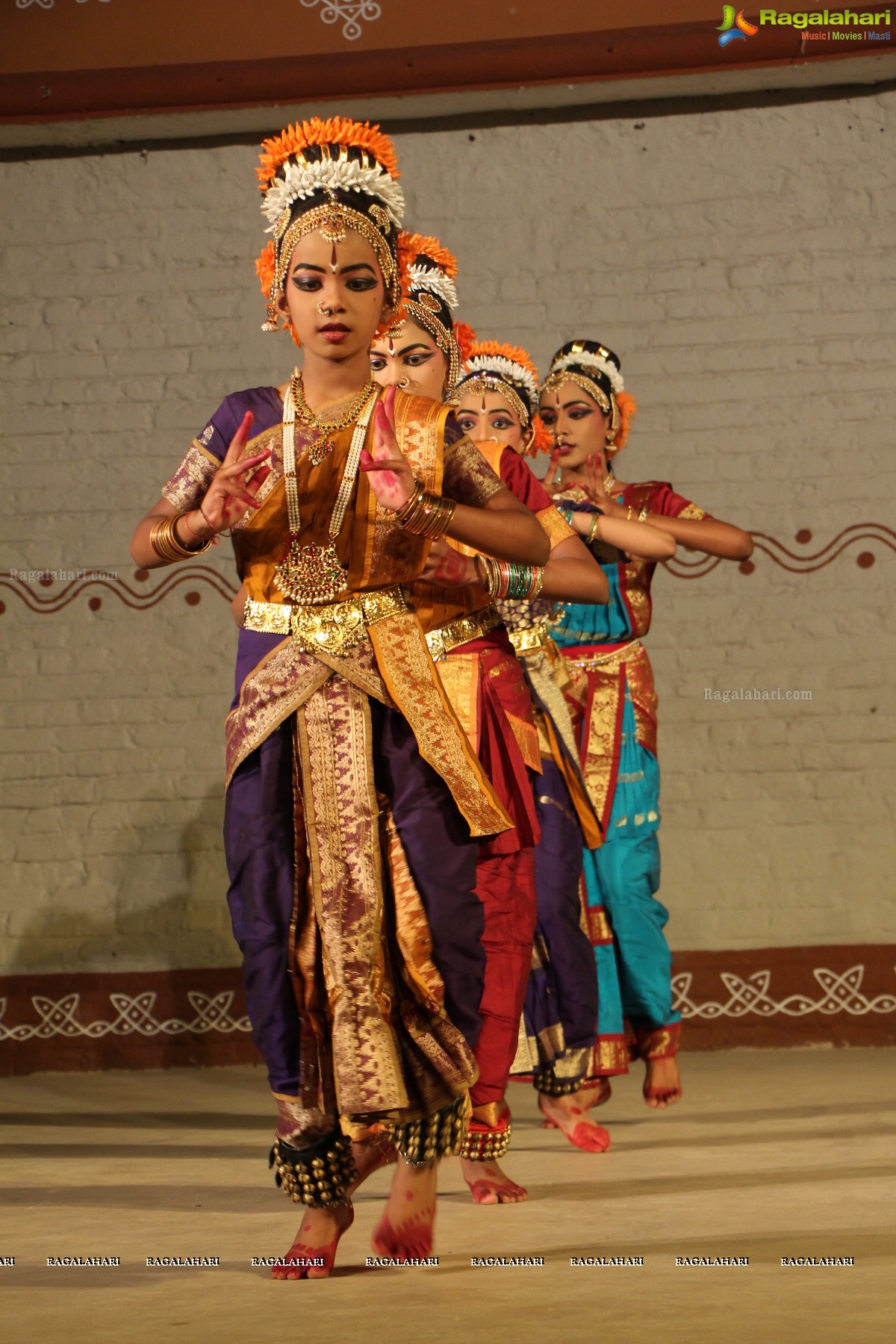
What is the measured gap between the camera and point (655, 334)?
18.5 ft

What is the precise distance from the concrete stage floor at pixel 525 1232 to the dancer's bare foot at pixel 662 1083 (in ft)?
0.18

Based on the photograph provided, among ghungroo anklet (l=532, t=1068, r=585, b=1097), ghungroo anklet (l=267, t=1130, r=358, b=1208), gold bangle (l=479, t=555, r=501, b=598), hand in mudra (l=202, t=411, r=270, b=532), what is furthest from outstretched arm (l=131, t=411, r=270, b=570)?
ghungroo anklet (l=532, t=1068, r=585, b=1097)

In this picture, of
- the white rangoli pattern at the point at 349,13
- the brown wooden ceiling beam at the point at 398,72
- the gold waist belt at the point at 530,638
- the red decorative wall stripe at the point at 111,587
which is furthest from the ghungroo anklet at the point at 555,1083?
the white rangoli pattern at the point at 349,13

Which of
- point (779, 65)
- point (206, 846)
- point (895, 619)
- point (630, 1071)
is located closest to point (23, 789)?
point (206, 846)

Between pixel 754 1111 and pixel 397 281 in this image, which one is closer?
pixel 397 281

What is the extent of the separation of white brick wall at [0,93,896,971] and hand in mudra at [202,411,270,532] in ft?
11.3

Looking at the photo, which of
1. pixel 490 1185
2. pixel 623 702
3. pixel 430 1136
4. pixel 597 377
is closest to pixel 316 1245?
pixel 430 1136

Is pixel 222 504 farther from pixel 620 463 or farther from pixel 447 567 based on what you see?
pixel 620 463

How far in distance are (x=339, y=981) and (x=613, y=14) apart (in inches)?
162

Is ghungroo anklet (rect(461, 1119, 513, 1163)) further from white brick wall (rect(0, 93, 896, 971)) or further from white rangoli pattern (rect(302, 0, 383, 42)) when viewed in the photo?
white rangoli pattern (rect(302, 0, 383, 42))

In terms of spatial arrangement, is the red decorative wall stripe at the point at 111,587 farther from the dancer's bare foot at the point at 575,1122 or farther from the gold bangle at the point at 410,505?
the gold bangle at the point at 410,505

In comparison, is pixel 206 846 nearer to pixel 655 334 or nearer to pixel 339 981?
pixel 655 334

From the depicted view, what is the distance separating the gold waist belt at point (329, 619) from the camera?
2361 mm

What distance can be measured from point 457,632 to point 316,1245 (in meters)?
1.13
